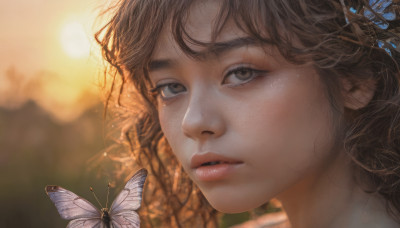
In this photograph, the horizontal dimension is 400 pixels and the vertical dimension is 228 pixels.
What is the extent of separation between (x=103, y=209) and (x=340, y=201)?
3.53ft

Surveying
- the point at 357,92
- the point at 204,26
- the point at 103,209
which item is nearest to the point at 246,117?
the point at 204,26

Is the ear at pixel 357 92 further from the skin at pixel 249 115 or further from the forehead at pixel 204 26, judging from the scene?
the forehead at pixel 204 26

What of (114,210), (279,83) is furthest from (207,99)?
(114,210)

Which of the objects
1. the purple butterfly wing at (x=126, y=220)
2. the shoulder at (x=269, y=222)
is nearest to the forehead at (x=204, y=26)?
the purple butterfly wing at (x=126, y=220)

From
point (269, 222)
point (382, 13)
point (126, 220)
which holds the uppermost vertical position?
point (126, 220)

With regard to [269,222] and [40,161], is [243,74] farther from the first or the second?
[40,161]

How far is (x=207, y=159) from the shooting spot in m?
2.06

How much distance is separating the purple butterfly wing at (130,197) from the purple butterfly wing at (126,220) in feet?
0.04

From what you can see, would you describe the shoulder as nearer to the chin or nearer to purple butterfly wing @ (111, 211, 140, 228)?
the chin

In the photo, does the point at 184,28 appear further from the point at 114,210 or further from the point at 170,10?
the point at 114,210

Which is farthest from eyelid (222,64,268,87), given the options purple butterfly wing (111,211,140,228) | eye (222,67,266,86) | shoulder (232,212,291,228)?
shoulder (232,212,291,228)

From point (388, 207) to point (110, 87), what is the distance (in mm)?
1610

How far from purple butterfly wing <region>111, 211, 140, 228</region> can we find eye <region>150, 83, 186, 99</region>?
70cm

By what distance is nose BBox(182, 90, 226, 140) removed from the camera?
1967 millimetres
